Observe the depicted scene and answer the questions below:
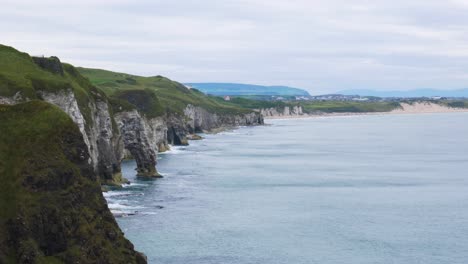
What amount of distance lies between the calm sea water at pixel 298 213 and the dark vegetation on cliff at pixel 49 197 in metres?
15.9

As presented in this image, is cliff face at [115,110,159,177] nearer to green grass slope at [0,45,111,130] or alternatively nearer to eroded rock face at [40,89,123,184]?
eroded rock face at [40,89,123,184]

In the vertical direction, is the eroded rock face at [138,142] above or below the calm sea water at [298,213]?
above

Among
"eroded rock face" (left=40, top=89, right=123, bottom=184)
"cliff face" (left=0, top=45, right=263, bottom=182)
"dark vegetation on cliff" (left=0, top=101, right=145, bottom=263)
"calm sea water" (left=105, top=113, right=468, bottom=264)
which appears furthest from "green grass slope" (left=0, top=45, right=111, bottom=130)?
"dark vegetation on cliff" (left=0, top=101, right=145, bottom=263)

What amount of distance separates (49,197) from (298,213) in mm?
50357

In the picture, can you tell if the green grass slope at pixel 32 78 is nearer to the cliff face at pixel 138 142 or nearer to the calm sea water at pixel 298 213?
the cliff face at pixel 138 142

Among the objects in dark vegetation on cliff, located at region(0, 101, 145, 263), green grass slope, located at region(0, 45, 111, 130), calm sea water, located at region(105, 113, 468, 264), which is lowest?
calm sea water, located at region(105, 113, 468, 264)

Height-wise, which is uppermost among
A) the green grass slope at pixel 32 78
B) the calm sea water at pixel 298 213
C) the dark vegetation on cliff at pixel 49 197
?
the green grass slope at pixel 32 78

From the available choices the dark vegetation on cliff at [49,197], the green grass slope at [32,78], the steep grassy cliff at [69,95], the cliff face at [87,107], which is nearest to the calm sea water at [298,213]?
the cliff face at [87,107]

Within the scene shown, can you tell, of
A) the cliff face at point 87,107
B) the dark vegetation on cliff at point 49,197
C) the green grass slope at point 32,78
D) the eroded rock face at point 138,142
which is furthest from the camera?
the eroded rock face at point 138,142

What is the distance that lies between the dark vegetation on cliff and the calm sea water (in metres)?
15.9

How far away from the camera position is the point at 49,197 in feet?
175

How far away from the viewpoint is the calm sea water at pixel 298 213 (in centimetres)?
7510

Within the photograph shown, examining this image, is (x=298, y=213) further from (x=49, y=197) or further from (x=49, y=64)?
(x=49, y=197)

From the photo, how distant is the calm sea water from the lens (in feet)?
246
